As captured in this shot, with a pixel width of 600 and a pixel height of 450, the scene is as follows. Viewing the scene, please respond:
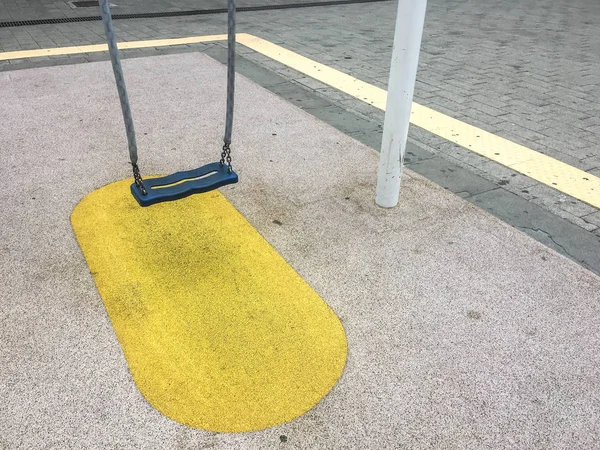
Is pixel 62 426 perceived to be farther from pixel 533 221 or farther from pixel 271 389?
pixel 533 221

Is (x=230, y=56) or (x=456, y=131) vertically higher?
(x=230, y=56)

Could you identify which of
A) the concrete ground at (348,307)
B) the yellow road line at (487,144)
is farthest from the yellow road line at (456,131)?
the concrete ground at (348,307)

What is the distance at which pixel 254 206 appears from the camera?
3375 mm

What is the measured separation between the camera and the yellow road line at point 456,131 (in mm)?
3732

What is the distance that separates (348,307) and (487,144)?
98.2 inches

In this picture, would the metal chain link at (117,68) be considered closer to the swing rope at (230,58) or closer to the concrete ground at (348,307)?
the swing rope at (230,58)

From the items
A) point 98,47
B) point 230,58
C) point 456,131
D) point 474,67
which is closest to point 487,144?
point 456,131

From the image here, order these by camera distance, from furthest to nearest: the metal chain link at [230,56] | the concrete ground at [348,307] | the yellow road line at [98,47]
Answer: the yellow road line at [98,47] < the metal chain link at [230,56] < the concrete ground at [348,307]

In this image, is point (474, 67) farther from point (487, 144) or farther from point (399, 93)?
point (399, 93)

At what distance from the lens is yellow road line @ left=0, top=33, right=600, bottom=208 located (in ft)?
12.2

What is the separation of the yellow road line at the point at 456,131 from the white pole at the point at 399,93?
125cm

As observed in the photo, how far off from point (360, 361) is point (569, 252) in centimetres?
158

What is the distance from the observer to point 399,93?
9.69 ft

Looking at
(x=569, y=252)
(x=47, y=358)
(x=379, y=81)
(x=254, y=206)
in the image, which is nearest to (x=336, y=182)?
(x=254, y=206)
